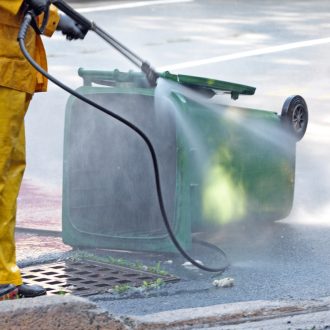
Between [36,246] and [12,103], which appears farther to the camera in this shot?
[36,246]

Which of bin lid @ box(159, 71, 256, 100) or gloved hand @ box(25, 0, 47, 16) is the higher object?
gloved hand @ box(25, 0, 47, 16)

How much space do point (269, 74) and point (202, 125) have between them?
7.14 m

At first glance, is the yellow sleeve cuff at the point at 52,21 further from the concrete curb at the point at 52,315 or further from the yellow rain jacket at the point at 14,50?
the concrete curb at the point at 52,315

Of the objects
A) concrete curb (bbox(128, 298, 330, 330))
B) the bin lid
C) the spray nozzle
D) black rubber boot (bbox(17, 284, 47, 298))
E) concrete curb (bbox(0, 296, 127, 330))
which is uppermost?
the spray nozzle

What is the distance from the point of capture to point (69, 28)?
5.20m

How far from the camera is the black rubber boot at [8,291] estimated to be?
16.5 feet

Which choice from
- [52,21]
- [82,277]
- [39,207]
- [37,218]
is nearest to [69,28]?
[52,21]

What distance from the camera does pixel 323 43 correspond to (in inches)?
595

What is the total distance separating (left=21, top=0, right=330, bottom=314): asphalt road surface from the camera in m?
5.84

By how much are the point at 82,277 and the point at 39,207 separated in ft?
8.02

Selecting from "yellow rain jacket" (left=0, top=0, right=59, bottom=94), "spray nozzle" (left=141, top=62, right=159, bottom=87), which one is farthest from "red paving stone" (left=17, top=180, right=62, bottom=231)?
Result: "yellow rain jacket" (left=0, top=0, right=59, bottom=94)

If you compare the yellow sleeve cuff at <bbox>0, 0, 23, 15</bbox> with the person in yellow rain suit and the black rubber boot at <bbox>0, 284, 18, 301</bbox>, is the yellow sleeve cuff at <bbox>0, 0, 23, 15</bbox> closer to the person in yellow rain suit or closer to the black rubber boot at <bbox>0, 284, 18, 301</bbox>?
the person in yellow rain suit

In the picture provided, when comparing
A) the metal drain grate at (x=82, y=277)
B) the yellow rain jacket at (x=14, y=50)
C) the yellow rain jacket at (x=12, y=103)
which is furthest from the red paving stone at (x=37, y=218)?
the yellow rain jacket at (x=14, y=50)

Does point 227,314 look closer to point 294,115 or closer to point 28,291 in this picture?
point 28,291
